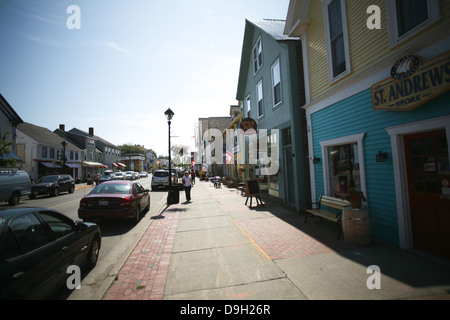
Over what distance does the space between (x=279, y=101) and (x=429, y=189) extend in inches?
287

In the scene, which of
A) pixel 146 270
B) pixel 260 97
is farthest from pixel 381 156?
pixel 260 97

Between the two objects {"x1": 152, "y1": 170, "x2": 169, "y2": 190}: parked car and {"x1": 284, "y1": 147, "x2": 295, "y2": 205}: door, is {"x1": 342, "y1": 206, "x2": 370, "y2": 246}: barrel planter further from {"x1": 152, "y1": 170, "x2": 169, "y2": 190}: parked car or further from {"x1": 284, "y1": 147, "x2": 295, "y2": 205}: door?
{"x1": 152, "y1": 170, "x2": 169, "y2": 190}: parked car

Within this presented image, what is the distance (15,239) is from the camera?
2572 millimetres

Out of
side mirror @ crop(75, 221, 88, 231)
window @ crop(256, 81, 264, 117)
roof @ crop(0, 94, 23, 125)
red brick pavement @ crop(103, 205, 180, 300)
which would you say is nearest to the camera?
red brick pavement @ crop(103, 205, 180, 300)

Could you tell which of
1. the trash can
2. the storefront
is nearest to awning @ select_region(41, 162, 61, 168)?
the trash can

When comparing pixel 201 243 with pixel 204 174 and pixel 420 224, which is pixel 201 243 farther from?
pixel 204 174

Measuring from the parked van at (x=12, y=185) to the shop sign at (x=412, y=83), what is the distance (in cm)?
1850

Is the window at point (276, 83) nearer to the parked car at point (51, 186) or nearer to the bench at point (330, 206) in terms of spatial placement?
the bench at point (330, 206)

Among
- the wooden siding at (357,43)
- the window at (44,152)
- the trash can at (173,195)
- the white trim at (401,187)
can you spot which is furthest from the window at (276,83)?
the window at (44,152)

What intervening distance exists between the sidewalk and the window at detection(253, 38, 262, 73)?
10612 mm

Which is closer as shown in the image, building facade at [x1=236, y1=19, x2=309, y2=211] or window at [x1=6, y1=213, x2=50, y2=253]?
window at [x1=6, y1=213, x2=50, y2=253]

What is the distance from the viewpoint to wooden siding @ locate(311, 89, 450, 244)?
4525mm

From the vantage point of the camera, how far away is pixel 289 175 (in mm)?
10180

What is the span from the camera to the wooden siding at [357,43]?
4434mm
